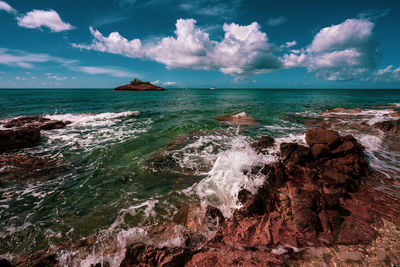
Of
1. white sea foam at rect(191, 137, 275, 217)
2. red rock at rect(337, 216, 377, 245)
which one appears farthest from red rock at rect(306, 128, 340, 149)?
red rock at rect(337, 216, 377, 245)

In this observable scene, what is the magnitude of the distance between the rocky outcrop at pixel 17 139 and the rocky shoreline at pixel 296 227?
31.5 feet

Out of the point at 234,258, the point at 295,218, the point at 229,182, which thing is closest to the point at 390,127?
the point at 295,218

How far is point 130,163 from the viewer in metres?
7.89

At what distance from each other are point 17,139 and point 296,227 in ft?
49.1

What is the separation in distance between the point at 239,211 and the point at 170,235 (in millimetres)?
1942

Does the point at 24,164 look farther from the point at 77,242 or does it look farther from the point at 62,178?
the point at 77,242

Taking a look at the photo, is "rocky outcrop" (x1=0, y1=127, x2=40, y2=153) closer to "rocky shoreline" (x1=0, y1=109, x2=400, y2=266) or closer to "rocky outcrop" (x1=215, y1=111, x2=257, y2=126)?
"rocky shoreline" (x1=0, y1=109, x2=400, y2=266)

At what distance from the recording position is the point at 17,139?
32.0 ft

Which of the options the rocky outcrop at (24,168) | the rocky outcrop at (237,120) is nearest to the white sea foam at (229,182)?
the rocky outcrop at (24,168)

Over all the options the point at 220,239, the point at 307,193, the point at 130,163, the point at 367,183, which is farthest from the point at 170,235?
the point at 367,183

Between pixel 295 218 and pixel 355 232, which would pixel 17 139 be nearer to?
pixel 295 218

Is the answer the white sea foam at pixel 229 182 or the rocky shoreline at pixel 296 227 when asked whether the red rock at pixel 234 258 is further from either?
the white sea foam at pixel 229 182

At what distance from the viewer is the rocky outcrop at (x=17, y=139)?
9312 millimetres

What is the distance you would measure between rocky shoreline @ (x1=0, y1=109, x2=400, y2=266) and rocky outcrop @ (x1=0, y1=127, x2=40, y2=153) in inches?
378
